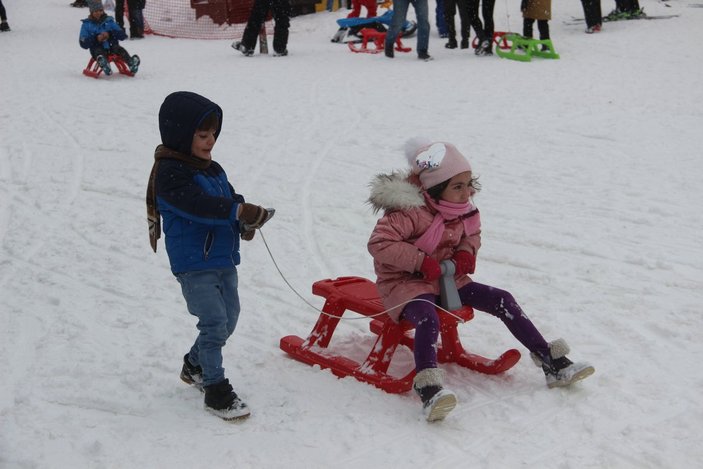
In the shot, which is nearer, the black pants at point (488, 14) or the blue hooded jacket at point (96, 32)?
the blue hooded jacket at point (96, 32)

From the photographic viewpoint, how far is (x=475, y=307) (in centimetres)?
379

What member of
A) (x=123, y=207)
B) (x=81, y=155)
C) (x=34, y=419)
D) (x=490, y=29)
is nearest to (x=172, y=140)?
(x=34, y=419)

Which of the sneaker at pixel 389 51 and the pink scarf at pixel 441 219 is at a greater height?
the sneaker at pixel 389 51

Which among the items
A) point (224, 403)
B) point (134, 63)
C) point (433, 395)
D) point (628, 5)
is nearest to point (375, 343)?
point (433, 395)

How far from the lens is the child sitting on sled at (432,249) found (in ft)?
11.6

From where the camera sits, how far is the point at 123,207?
6.62m

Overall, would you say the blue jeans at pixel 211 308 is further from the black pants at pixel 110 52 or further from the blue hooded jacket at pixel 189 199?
the black pants at pixel 110 52

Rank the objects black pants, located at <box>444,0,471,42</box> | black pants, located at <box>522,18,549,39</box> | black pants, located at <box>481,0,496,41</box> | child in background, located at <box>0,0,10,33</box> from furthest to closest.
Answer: child in background, located at <box>0,0,10,33</box> → black pants, located at <box>444,0,471,42</box> → black pants, located at <box>481,0,496,41</box> → black pants, located at <box>522,18,549,39</box>

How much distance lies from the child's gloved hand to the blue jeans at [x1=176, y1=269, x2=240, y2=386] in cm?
82

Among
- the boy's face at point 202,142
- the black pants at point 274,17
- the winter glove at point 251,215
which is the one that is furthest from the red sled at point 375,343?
the black pants at point 274,17

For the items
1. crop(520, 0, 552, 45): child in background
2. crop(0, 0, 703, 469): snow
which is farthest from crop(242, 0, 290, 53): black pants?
crop(520, 0, 552, 45): child in background

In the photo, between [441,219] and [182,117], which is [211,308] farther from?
[441,219]

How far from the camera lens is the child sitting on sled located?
3545mm

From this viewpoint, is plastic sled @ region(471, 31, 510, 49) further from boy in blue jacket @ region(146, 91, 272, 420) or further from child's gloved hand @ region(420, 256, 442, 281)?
boy in blue jacket @ region(146, 91, 272, 420)
